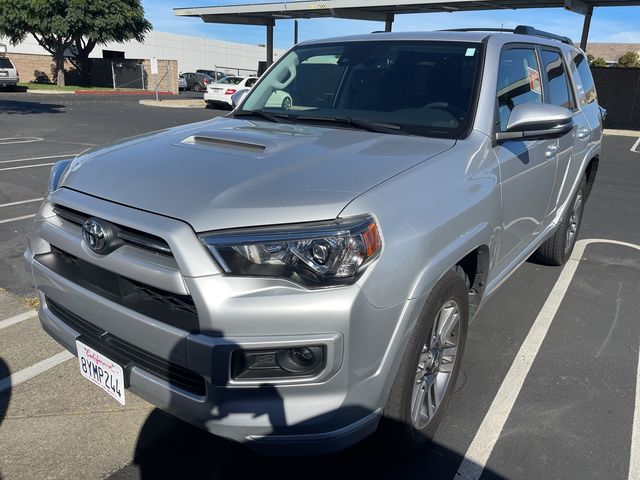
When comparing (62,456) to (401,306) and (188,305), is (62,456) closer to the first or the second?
(188,305)

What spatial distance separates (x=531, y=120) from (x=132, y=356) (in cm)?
227

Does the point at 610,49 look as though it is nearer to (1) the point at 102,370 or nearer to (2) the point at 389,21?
(2) the point at 389,21

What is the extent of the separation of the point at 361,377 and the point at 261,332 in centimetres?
41

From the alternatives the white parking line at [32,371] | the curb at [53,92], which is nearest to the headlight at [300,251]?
the white parking line at [32,371]

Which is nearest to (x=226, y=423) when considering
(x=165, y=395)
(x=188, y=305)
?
(x=165, y=395)

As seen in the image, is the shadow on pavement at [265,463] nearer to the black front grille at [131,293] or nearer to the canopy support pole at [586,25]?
the black front grille at [131,293]

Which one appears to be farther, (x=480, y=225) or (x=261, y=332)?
(x=480, y=225)

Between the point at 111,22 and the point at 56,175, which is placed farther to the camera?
the point at 111,22

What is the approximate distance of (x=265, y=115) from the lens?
11.4 ft

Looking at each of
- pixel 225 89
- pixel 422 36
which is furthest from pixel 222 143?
pixel 225 89

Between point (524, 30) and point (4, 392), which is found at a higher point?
point (524, 30)

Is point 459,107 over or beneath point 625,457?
over

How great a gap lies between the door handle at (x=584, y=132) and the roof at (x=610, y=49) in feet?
196

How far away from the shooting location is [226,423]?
1981 millimetres
